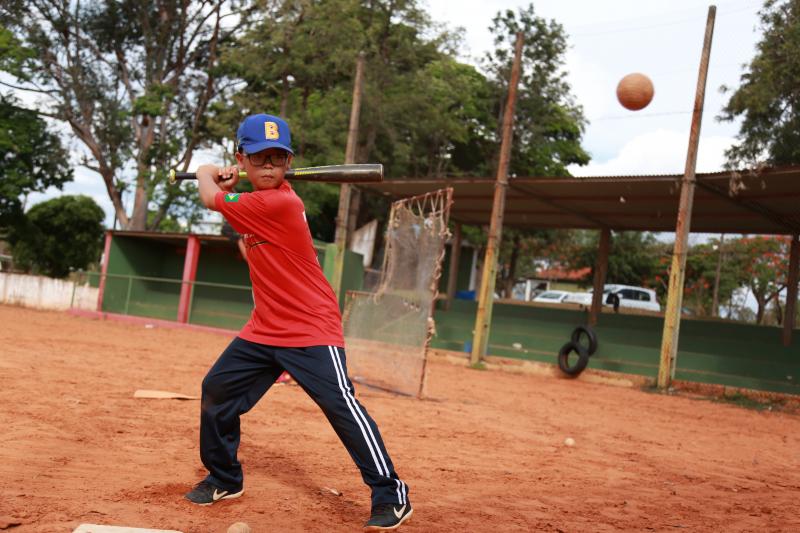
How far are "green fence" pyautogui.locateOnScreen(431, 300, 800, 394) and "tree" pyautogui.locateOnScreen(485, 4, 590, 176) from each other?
11796mm

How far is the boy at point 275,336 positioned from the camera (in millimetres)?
4047

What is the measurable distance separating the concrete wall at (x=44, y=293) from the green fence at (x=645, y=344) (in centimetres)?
1228

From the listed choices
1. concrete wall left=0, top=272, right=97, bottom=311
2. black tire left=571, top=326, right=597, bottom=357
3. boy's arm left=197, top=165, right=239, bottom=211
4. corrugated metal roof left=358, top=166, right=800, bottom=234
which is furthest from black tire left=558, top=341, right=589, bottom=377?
concrete wall left=0, top=272, right=97, bottom=311

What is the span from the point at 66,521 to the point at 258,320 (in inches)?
53.1

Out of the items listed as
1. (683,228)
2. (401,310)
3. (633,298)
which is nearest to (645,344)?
(683,228)

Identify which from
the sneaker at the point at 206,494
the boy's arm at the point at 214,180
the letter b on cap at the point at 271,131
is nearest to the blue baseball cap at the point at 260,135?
the letter b on cap at the point at 271,131

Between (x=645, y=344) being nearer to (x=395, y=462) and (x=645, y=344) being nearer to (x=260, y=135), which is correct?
(x=395, y=462)

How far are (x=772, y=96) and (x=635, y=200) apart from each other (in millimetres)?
6859

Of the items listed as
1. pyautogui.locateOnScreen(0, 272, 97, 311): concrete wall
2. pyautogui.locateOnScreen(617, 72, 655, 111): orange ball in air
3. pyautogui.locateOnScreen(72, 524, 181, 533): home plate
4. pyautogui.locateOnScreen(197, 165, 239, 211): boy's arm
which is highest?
pyautogui.locateOnScreen(617, 72, 655, 111): orange ball in air

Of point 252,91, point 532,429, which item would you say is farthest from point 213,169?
point 252,91

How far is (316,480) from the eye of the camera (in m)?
5.16

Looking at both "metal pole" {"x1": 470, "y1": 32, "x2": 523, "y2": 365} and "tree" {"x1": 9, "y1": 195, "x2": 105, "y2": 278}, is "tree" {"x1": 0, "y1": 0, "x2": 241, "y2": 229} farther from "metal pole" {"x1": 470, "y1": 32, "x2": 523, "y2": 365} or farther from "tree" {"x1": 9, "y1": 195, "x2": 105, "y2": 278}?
"metal pole" {"x1": 470, "y1": 32, "x2": 523, "y2": 365}

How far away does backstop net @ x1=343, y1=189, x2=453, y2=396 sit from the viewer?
10.7 meters

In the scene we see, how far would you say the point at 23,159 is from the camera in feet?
98.2
